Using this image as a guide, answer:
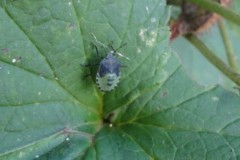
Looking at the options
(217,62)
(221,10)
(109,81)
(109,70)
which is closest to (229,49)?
(217,62)

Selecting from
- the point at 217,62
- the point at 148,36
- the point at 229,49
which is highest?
the point at 148,36

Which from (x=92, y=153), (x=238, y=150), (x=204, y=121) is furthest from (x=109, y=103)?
(x=238, y=150)

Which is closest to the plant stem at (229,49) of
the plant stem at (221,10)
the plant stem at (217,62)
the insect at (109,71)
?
the plant stem at (217,62)

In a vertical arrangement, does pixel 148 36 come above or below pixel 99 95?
above

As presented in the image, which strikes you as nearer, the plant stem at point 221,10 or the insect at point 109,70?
the insect at point 109,70

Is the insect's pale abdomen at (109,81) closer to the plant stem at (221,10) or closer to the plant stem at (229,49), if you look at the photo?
the plant stem at (221,10)

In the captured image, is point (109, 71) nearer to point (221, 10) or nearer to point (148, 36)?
point (148, 36)

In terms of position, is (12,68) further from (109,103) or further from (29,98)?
(109,103)

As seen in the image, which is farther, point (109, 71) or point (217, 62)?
point (217, 62)
